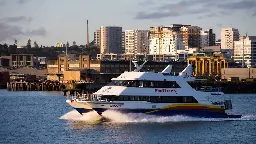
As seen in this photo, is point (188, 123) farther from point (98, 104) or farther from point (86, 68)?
point (86, 68)

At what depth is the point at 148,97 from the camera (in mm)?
54500

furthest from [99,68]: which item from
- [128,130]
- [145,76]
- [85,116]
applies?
[128,130]

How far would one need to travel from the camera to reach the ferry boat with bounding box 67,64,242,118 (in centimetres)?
5406

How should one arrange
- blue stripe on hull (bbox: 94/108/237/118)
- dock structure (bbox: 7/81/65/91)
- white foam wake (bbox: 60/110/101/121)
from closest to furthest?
blue stripe on hull (bbox: 94/108/237/118) → white foam wake (bbox: 60/110/101/121) → dock structure (bbox: 7/81/65/91)

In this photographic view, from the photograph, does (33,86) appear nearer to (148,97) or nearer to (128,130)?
(148,97)

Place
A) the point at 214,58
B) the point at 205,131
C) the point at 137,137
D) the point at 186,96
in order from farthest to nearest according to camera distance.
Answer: the point at 214,58 → the point at 186,96 → the point at 205,131 → the point at 137,137

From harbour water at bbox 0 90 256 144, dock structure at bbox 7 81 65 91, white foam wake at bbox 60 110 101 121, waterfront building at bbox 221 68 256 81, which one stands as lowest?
harbour water at bbox 0 90 256 144

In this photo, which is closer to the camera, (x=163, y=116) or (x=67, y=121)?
(x=163, y=116)

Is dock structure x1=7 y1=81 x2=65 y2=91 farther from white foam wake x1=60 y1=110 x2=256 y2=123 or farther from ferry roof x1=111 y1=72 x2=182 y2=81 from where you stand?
ferry roof x1=111 y1=72 x2=182 y2=81

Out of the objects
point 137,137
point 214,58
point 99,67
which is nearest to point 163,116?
point 137,137

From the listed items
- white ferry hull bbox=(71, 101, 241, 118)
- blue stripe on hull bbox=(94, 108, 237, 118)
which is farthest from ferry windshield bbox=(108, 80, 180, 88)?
blue stripe on hull bbox=(94, 108, 237, 118)

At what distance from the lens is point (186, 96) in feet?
182

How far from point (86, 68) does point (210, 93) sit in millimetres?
111759

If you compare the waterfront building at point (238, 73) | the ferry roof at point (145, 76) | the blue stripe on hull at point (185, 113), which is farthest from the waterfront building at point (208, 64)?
the ferry roof at point (145, 76)
